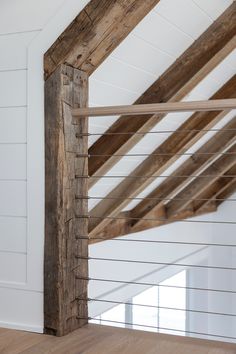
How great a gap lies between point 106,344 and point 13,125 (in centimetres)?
96

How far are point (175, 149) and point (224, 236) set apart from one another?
308 centimetres

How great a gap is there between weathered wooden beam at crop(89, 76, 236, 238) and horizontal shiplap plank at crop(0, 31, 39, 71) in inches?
56.1

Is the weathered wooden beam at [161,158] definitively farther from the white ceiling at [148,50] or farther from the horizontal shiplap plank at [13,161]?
the horizontal shiplap plank at [13,161]

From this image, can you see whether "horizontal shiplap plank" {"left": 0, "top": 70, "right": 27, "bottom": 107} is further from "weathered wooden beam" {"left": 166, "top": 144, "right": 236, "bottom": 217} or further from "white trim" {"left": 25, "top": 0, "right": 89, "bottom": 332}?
"weathered wooden beam" {"left": 166, "top": 144, "right": 236, "bottom": 217}

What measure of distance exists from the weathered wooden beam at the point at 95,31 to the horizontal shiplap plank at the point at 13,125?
0.21 m

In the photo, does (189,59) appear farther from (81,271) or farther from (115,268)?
(115,268)

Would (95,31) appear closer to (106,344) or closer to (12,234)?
(12,234)

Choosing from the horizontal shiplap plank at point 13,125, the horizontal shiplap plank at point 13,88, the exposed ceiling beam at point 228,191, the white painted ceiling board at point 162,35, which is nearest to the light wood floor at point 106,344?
the horizontal shiplap plank at point 13,125

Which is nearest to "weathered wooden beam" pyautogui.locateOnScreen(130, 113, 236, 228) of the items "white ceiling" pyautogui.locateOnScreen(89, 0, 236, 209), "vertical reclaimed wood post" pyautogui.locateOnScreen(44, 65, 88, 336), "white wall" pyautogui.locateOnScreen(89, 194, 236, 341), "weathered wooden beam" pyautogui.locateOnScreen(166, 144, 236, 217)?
"white wall" pyautogui.locateOnScreen(89, 194, 236, 341)

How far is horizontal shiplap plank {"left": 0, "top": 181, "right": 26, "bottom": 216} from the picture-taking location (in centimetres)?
207

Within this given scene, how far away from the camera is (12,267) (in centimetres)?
210

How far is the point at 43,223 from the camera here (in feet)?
6.63

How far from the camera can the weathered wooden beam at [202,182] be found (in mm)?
Answer: 4510

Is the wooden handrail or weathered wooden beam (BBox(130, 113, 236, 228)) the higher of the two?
the wooden handrail
